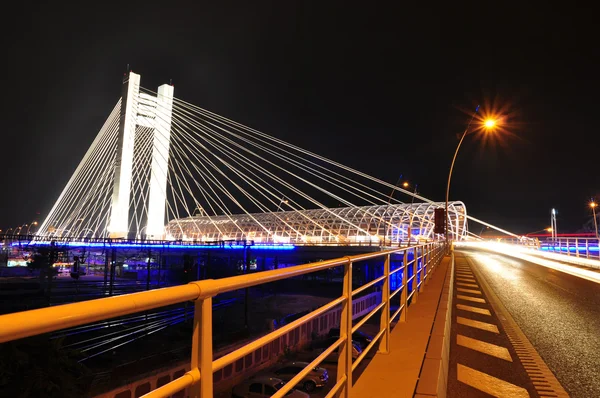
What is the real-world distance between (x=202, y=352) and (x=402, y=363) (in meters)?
3.22

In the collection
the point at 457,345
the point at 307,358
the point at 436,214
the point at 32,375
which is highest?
the point at 436,214

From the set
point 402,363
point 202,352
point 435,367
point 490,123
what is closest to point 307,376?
point 402,363

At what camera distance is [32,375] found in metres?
13.1

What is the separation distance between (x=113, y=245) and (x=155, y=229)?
7606 millimetres

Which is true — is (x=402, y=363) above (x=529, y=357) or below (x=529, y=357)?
above

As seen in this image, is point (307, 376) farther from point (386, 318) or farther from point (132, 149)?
point (132, 149)

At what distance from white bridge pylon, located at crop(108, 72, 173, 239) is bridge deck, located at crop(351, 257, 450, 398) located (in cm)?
3573

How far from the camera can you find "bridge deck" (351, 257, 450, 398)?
3.36 meters

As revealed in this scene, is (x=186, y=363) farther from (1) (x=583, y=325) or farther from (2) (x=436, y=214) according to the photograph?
(1) (x=583, y=325)

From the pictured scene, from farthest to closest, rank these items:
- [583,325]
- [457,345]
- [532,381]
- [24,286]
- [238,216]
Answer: [238,216] → [24,286] → [583,325] → [457,345] → [532,381]

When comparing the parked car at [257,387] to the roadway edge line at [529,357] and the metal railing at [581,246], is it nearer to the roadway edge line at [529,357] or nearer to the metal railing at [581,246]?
the roadway edge line at [529,357]

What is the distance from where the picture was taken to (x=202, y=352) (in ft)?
4.67

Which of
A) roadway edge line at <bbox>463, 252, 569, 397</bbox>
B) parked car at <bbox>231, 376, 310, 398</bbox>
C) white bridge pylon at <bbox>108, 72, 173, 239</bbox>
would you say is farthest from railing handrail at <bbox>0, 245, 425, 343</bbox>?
white bridge pylon at <bbox>108, 72, 173, 239</bbox>

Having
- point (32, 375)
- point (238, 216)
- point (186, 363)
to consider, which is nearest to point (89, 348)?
point (186, 363)
